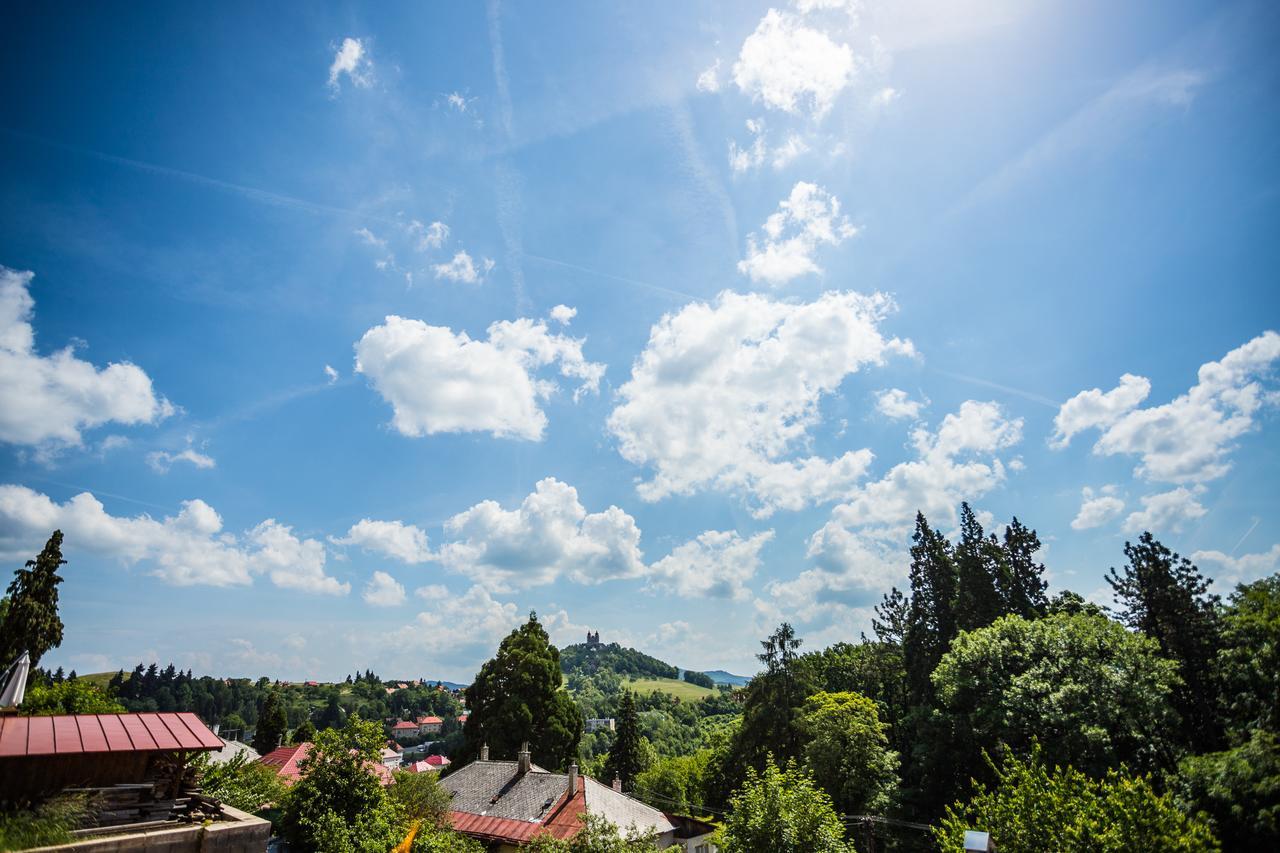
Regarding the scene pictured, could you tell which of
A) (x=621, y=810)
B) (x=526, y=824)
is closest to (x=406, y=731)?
(x=526, y=824)

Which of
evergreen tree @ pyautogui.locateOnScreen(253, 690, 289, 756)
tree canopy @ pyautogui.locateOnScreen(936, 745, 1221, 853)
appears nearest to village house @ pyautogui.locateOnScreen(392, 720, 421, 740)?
evergreen tree @ pyautogui.locateOnScreen(253, 690, 289, 756)

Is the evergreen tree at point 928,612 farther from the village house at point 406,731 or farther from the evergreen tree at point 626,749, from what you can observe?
the village house at point 406,731

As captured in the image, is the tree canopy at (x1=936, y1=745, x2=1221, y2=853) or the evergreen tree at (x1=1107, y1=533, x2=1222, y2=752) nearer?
the tree canopy at (x1=936, y1=745, x2=1221, y2=853)

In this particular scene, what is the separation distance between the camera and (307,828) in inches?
669

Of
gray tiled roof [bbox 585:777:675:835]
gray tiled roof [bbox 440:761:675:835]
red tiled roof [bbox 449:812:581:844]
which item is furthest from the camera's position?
gray tiled roof [bbox 440:761:675:835]

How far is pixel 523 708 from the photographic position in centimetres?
4475

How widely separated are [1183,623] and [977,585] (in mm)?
12247

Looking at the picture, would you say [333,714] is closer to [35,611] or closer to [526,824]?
[35,611]

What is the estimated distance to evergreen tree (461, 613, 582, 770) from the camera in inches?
1752

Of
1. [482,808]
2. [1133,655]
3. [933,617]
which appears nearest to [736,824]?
[482,808]

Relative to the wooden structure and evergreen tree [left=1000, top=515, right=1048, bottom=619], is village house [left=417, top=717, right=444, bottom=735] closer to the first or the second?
evergreen tree [left=1000, top=515, right=1048, bottom=619]

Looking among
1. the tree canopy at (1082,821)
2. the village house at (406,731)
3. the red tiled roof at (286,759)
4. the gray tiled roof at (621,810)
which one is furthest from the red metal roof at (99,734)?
the village house at (406,731)

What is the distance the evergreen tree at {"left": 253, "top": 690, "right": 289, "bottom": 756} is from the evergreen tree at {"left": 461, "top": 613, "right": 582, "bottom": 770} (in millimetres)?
24805

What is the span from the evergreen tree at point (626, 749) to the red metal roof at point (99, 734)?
184 ft
